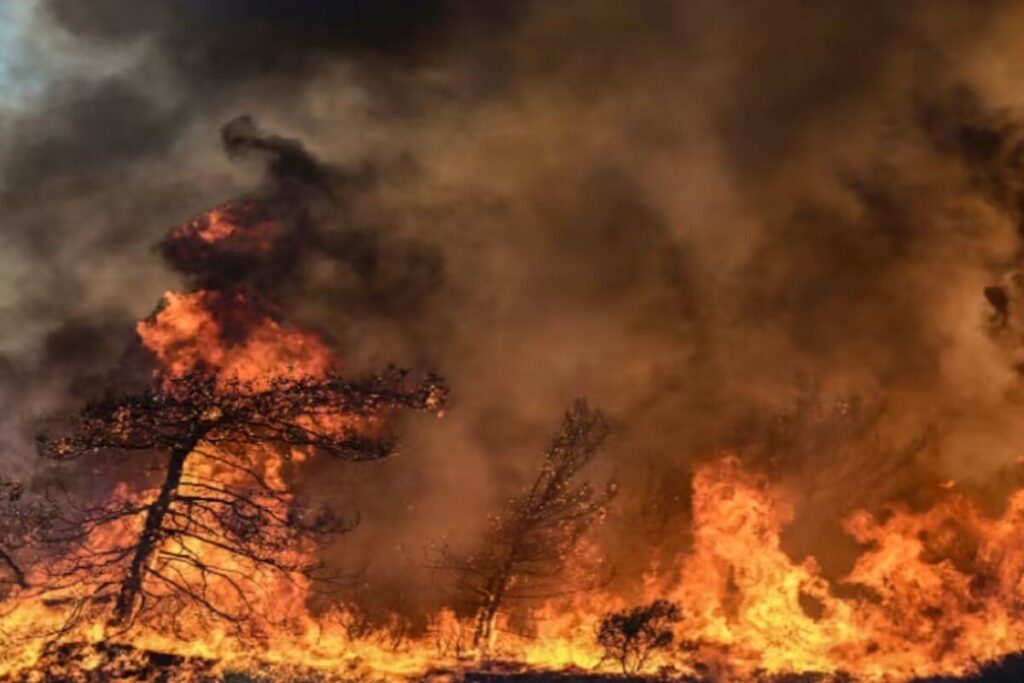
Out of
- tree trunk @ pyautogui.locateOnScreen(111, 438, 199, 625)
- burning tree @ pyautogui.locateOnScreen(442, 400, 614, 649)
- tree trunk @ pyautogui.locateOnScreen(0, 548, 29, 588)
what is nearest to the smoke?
burning tree @ pyautogui.locateOnScreen(442, 400, 614, 649)

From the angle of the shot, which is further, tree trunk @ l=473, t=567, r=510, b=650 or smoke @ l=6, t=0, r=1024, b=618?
smoke @ l=6, t=0, r=1024, b=618

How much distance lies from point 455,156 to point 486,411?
688 centimetres

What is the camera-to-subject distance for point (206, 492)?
16922 mm

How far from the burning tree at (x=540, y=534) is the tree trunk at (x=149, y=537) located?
5.75 meters

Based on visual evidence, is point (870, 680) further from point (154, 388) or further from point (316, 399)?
point (154, 388)

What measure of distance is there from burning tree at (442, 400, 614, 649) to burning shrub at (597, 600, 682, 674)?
1.35m

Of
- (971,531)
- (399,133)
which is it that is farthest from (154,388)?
(971,531)

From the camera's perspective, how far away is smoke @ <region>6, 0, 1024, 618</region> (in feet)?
60.4

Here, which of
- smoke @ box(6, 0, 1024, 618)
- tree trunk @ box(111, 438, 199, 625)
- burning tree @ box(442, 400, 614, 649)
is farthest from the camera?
smoke @ box(6, 0, 1024, 618)

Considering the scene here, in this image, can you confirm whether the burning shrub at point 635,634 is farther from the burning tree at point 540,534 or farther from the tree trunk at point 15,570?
the tree trunk at point 15,570

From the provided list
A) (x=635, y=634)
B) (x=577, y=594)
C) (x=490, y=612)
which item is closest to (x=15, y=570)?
(x=490, y=612)

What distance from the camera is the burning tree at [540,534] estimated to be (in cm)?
1712

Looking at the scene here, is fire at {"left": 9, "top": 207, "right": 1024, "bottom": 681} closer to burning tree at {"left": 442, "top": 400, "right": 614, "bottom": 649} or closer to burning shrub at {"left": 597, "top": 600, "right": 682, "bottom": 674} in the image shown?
burning shrub at {"left": 597, "top": 600, "right": 682, "bottom": 674}

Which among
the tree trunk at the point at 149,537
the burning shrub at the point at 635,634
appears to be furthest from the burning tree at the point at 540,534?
the tree trunk at the point at 149,537
